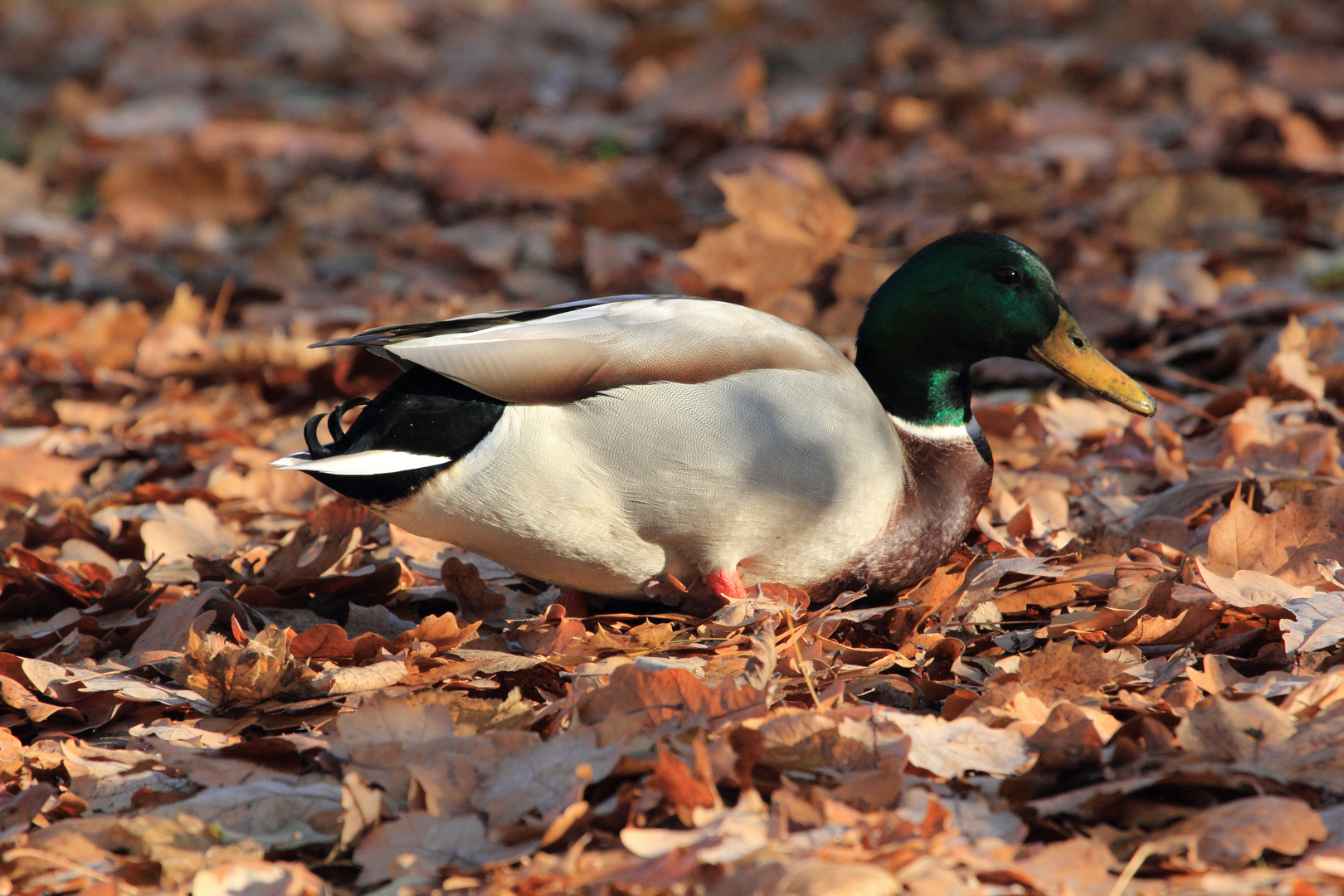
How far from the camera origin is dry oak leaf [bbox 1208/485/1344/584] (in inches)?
103

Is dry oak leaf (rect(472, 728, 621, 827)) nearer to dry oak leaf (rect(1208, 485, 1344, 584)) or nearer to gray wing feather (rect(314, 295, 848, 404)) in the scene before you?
gray wing feather (rect(314, 295, 848, 404))

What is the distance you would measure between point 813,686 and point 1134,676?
563 mm

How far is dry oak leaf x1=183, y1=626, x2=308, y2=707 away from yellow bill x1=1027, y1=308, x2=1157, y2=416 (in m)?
1.70

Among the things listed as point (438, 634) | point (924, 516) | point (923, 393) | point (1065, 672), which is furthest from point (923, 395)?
point (438, 634)

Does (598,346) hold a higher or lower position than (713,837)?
higher

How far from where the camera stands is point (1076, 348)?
2.93 metres

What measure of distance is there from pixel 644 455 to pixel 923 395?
2.61 ft

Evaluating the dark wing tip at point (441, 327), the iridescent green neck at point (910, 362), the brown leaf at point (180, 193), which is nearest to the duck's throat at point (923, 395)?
the iridescent green neck at point (910, 362)

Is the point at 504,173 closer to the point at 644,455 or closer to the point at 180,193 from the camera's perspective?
the point at 180,193

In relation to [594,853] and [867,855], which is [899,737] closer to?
[867,855]

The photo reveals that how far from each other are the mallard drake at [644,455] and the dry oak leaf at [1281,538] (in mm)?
521

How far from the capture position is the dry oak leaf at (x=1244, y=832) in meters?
1.68

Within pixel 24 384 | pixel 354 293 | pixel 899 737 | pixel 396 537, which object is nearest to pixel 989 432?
pixel 396 537

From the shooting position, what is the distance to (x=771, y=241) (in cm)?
440
